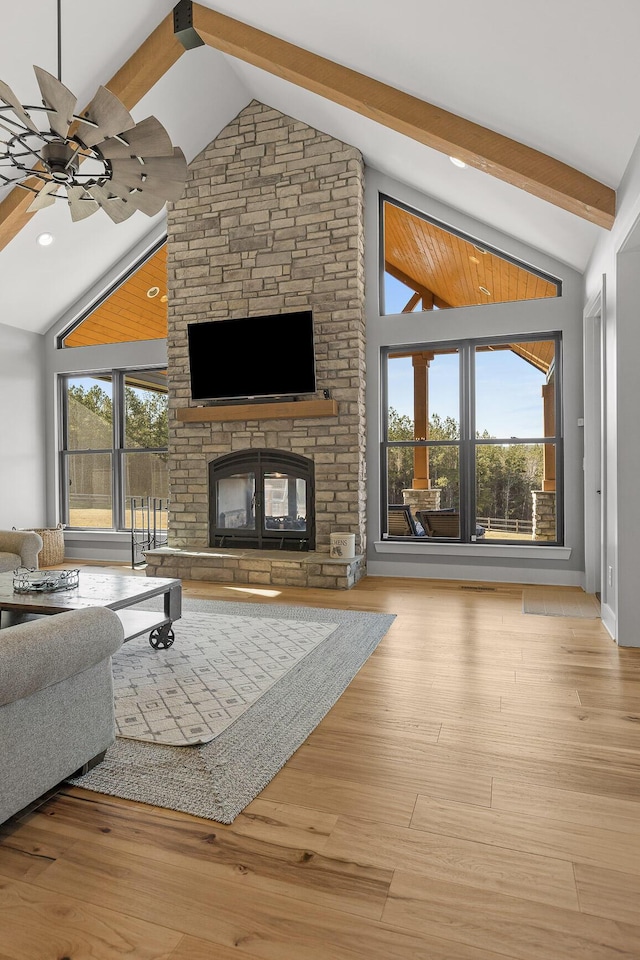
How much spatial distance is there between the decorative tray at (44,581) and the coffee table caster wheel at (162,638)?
578mm

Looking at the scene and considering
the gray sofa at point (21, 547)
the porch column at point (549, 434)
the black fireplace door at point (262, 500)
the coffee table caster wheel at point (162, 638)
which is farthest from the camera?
the black fireplace door at point (262, 500)

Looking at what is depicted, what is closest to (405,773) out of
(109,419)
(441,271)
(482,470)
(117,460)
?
(482,470)

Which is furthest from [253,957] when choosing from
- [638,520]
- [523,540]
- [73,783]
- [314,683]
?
[523,540]

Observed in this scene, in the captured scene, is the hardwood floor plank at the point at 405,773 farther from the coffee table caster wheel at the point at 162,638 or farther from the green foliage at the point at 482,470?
the green foliage at the point at 482,470

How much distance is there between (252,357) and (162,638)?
312 cm

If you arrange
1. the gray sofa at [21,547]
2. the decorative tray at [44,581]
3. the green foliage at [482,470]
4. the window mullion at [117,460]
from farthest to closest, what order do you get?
the window mullion at [117,460]
the green foliage at [482,470]
the gray sofa at [21,547]
the decorative tray at [44,581]

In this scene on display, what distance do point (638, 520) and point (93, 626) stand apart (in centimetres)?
322

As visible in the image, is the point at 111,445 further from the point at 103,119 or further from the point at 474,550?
the point at 103,119

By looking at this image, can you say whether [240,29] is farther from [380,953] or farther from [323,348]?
[380,953]

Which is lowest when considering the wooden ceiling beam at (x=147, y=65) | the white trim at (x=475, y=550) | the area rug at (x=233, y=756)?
the area rug at (x=233, y=756)

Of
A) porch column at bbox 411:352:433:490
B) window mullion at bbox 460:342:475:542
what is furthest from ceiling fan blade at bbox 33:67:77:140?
window mullion at bbox 460:342:475:542

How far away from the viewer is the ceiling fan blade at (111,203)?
3008 millimetres

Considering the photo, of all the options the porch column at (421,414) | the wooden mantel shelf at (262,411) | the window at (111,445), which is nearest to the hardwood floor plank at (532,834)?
the wooden mantel shelf at (262,411)

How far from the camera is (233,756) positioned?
2303 millimetres
